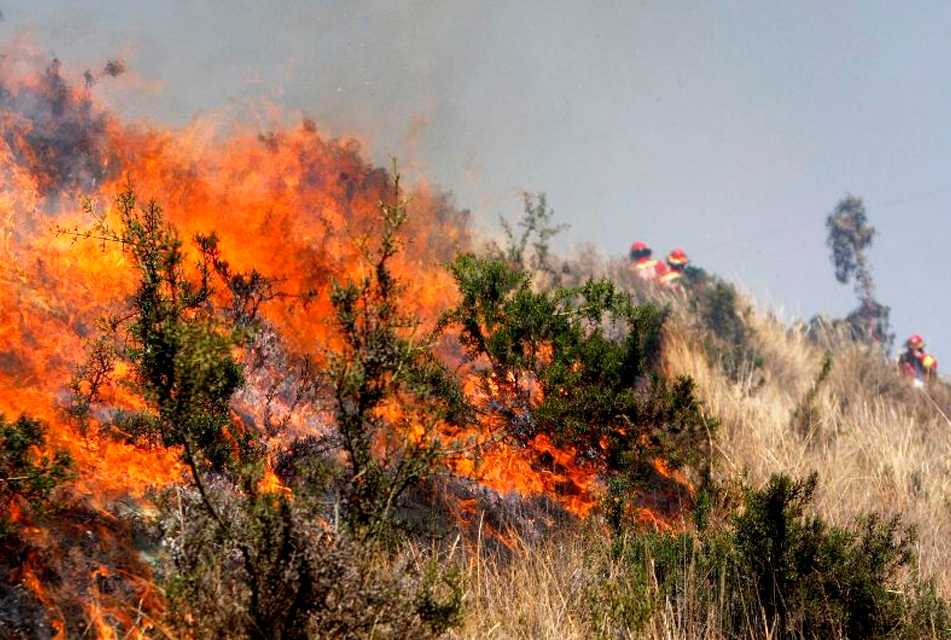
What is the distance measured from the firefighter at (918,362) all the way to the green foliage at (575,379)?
9643 mm

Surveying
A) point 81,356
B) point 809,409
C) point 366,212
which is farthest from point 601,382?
point 366,212

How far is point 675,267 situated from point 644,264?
73 centimetres

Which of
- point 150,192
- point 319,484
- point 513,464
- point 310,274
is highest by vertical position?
point 150,192

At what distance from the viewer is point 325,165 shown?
10.7 metres

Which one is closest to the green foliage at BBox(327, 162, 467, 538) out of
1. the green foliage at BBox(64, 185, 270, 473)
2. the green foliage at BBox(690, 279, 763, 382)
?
the green foliage at BBox(64, 185, 270, 473)

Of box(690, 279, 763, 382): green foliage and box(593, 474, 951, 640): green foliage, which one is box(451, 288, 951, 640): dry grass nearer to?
box(593, 474, 951, 640): green foliage

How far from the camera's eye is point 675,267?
16406 mm

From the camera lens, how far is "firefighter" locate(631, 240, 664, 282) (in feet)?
53.1

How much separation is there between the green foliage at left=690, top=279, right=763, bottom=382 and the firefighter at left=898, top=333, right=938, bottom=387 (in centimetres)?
356

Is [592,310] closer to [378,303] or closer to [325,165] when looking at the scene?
[378,303]

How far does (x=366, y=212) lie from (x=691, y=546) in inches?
289

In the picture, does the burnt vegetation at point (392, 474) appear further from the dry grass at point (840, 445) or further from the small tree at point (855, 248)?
the small tree at point (855, 248)

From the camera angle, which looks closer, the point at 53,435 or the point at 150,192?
the point at 53,435

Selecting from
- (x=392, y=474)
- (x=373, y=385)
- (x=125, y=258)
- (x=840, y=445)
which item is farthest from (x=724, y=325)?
(x=373, y=385)
